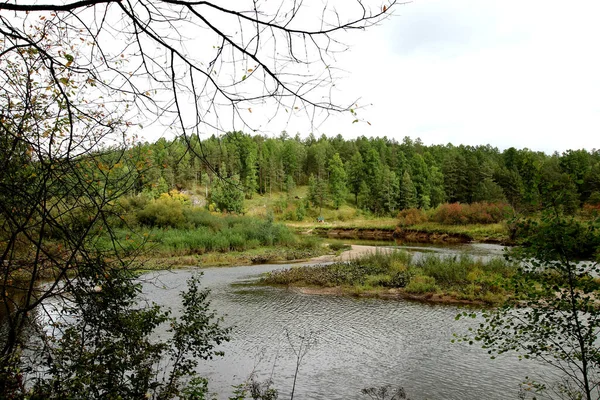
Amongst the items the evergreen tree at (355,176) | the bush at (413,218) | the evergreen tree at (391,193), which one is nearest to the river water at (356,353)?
the bush at (413,218)

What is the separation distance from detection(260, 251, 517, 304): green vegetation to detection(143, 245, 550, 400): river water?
4.33 ft

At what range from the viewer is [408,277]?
1575 centimetres

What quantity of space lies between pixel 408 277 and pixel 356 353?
A: 7711mm

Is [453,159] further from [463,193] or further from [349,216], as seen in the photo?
[349,216]

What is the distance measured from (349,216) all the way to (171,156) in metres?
60.9

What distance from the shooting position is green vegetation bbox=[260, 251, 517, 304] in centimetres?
1352

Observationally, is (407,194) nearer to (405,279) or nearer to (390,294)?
(405,279)

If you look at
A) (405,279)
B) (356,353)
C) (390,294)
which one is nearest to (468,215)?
(405,279)

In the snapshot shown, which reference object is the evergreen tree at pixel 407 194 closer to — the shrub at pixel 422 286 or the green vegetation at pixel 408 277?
the green vegetation at pixel 408 277

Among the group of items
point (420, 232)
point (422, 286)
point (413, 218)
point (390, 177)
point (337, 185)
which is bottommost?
point (420, 232)

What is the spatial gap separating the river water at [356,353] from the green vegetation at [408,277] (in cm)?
132

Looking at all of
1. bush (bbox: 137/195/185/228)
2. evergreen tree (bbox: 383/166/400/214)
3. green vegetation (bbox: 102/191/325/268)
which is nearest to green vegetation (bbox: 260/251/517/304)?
green vegetation (bbox: 102/191/325/268)

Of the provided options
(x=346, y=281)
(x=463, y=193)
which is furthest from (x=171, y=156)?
(x=463, y=193)

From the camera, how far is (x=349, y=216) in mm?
62688
